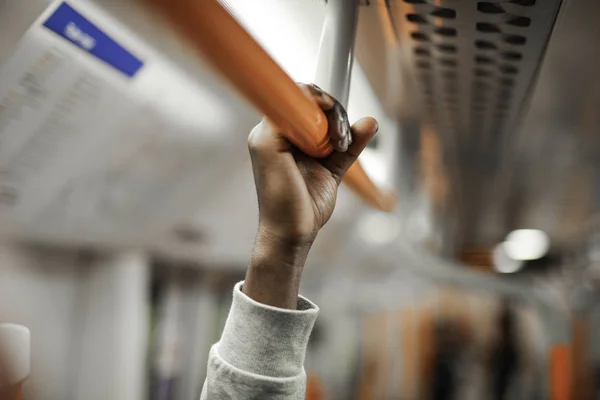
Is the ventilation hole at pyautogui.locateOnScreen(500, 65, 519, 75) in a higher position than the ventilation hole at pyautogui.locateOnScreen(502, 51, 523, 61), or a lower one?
lower

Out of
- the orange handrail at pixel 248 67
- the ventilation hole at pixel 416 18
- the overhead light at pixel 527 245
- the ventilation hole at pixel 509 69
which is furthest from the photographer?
the overhead light at pixel 527 245

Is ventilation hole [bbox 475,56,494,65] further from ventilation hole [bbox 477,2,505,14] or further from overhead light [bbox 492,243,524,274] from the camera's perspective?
overhead light [bbox 492,243,524,274]

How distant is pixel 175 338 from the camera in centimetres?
179

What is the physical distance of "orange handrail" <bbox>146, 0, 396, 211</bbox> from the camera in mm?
346

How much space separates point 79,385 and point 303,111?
1.08m

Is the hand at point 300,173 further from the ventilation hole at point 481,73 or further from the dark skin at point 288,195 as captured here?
the ventilation hole at point 481,73

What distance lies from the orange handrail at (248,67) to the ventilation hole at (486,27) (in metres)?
0.24

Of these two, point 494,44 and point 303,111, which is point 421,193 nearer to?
point 494,44

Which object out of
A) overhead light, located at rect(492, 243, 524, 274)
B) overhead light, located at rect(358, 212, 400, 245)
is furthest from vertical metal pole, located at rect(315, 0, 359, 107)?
overhead light, located at rect(492, 243, 524, 274)

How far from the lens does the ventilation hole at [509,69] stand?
29.8 inches

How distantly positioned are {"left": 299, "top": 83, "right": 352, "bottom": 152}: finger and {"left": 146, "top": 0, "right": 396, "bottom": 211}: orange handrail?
0.6 inches

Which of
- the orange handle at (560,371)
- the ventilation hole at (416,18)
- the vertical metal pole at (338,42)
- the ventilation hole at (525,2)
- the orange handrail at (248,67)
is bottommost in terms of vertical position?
the orange handle at (560,371)

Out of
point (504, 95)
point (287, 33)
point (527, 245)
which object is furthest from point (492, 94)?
point (527, 245)

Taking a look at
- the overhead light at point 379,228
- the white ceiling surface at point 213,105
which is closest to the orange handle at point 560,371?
the overhead light at point 379,228
